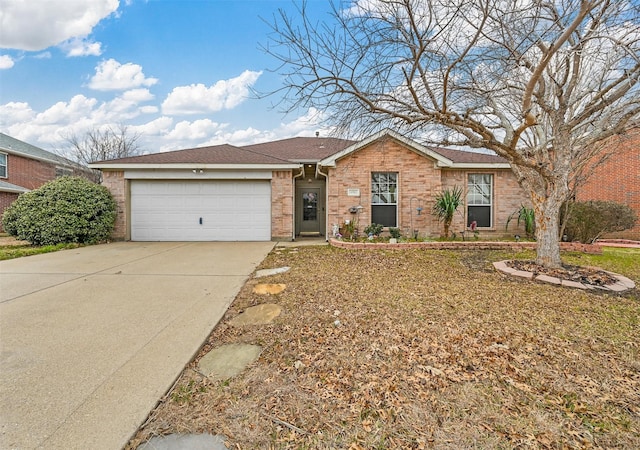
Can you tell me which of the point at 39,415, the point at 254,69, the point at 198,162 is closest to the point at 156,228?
the point at 198,162

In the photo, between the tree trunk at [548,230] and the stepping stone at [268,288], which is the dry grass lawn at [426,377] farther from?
the tree trunk at [548,230]

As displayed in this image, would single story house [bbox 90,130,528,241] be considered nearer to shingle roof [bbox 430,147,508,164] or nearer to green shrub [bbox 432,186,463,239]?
shingle roof [bbox 430,147,508,164]

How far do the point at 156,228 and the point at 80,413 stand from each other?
9.83 m

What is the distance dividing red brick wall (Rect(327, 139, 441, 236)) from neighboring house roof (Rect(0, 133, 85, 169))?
1788cm

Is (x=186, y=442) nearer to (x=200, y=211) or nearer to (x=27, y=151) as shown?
(x=200, y=211)

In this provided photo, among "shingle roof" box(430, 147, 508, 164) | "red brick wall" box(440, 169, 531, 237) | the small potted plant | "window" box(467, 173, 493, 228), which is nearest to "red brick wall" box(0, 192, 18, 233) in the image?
the small potted plant

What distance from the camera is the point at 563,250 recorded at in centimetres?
841

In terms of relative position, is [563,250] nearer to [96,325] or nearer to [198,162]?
[96,325]

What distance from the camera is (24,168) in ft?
57.0

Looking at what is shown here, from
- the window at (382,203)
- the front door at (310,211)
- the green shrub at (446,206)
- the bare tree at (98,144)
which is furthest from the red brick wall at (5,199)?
the green shrub at (446,206)

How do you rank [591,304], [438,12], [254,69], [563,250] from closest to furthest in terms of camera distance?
[591,304]
[438,12]
[254,69]
[563,250]

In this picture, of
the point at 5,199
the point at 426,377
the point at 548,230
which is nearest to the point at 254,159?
the point at 548,230

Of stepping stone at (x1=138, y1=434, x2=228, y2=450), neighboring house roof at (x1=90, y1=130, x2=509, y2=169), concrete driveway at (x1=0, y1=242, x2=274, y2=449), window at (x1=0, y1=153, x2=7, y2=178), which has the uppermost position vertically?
Answer: window at (x1=0, y1=153, x2=7, y2=178)

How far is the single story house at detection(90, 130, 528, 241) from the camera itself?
1043 cm
